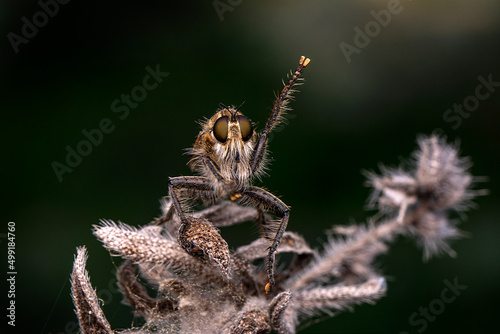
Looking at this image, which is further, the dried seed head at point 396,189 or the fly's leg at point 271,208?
the dried seed head at point 396,189

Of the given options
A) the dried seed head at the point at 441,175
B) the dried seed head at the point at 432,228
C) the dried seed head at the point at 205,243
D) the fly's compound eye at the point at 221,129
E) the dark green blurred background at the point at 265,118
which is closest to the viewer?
the dried seed head at the point at 205,243

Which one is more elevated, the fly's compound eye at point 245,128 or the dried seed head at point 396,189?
the fly's compound eye at point 245,128

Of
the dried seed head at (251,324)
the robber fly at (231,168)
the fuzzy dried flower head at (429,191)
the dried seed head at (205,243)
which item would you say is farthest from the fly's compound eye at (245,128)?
the fuzzy dried flower head at (429,191)

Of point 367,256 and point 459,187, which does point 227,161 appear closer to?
point 367,256

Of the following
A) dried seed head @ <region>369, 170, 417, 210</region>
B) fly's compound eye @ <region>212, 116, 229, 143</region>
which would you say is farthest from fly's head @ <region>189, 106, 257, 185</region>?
dried seed head @ <region>369, 170, 417, 210</region>

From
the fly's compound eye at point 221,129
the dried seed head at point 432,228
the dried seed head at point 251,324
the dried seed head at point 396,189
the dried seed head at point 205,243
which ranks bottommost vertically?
the dried seed head at point 432,228

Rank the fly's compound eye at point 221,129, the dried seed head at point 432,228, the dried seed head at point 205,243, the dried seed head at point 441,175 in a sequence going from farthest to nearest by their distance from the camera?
the dried seed head at point 432,228 → the dried seed head at point 441,175 → the fly's compound eye at point 221,129 → the dried seed head at point 205,243

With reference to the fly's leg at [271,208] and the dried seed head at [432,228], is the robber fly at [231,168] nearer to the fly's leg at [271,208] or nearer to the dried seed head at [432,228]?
the fly's leg at [271,208]
